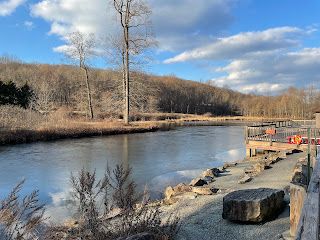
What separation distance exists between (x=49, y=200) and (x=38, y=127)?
18.3 meters

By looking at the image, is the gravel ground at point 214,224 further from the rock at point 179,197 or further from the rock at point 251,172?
the rock at point 251,172

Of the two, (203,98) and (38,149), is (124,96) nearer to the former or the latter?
(38,149)

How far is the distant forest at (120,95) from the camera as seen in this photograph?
3353 cm

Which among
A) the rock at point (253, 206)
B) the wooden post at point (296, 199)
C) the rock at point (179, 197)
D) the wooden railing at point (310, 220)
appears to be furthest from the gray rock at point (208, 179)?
the wooden railing at point (310, 220)

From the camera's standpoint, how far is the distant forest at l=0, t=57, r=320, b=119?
3353cm

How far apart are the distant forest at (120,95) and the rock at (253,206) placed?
20.3m

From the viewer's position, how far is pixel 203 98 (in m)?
128

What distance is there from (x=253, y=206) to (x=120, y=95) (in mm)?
29074

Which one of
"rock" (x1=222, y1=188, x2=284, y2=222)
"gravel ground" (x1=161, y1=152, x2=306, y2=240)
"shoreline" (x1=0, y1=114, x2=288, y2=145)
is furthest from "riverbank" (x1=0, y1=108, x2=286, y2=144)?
"rock" (x1=222, y1=188, x2=284, y2=222)

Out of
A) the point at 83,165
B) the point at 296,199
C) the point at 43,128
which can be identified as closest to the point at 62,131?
the point at 43,128

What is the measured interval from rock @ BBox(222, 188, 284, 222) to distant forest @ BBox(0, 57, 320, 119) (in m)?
20.3

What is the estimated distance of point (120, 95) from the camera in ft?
106

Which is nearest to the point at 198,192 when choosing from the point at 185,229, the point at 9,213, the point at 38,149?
the point at 185,229

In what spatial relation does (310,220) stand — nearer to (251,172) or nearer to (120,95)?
(251,172)
